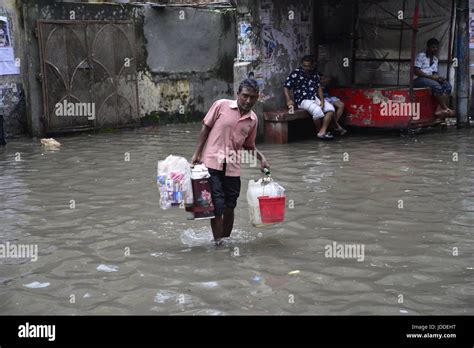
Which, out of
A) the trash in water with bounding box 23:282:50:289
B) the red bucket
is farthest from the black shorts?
the trash in water with bounding box 23:282:50:289

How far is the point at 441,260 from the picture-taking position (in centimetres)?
539

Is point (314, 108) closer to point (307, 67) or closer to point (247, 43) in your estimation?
point (307, 67)

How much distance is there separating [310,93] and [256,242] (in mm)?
6376

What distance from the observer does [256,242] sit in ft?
19.9

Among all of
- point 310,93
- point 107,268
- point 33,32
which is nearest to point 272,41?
point 310,93

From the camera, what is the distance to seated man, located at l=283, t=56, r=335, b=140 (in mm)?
11844

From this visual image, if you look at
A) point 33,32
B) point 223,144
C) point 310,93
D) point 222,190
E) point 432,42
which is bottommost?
point 222,190

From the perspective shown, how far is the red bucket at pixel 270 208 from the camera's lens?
5.69 metres

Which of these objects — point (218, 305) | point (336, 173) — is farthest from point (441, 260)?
point (336, 173)

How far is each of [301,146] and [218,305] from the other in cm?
702

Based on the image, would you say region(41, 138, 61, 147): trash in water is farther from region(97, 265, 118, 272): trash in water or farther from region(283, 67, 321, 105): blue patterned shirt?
region(97, 265, 118, 272): trash in water

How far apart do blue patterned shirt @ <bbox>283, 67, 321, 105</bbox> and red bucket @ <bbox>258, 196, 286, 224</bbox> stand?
6499mm

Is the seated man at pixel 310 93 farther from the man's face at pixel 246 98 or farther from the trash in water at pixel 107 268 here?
the trash in water at pixel 107 268

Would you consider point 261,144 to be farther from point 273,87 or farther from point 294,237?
point 294,237
